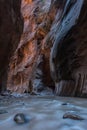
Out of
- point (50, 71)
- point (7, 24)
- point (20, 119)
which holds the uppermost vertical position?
point (7, 24)

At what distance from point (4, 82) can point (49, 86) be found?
530cm

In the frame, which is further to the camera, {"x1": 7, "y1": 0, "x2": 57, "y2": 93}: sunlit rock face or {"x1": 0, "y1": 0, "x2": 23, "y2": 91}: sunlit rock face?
{"x1": 7, "y1": 0, "x2": 57, "y2": 93}: sunlit rock face

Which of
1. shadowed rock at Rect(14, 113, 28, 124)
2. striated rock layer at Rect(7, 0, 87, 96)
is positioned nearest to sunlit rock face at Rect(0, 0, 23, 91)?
striated rock layer at Rect(7, 0, 87, 96)

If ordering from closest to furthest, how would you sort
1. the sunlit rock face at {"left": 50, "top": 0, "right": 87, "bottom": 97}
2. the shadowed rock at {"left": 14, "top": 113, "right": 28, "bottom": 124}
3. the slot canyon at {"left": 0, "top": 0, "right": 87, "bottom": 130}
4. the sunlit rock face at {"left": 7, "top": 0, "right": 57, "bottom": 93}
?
1. the shadowed rock at {"left": 14, "top": 113, "right": 28, "bottom": 124}
2. the slot canyon at {"left": 0, "top": 0, "right": 87, "bottom": 130}
3. the sunlit rock face at {"left": 50, "top": 0, "right": 87, "bottom": 97}
4. the sunlit rock face at {"left": 7, "top": 0, "right": 57, "bottom": 93}

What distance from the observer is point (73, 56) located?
34.9ft

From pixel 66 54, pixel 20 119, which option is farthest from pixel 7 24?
pixel 20 119

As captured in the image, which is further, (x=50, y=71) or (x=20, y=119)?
(x=50, y=71)

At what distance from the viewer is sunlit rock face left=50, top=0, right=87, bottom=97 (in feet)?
32.0

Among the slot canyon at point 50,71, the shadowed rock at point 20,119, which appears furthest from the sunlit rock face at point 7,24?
the shadowed rock at point 20,119

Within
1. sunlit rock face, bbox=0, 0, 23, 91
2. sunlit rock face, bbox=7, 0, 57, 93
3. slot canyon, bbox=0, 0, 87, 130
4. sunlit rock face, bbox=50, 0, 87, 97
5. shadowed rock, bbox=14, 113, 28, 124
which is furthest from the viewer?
sunlit rock face, bbox=7, 0, 57, 93

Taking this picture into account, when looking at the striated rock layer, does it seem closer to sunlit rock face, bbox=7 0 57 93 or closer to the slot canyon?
the slot canyon

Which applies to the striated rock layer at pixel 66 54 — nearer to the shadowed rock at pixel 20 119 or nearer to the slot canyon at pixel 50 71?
the slot canyon at pixel 50 71

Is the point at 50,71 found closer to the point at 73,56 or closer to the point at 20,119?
the point at 73,56

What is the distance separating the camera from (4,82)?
1242 cm
